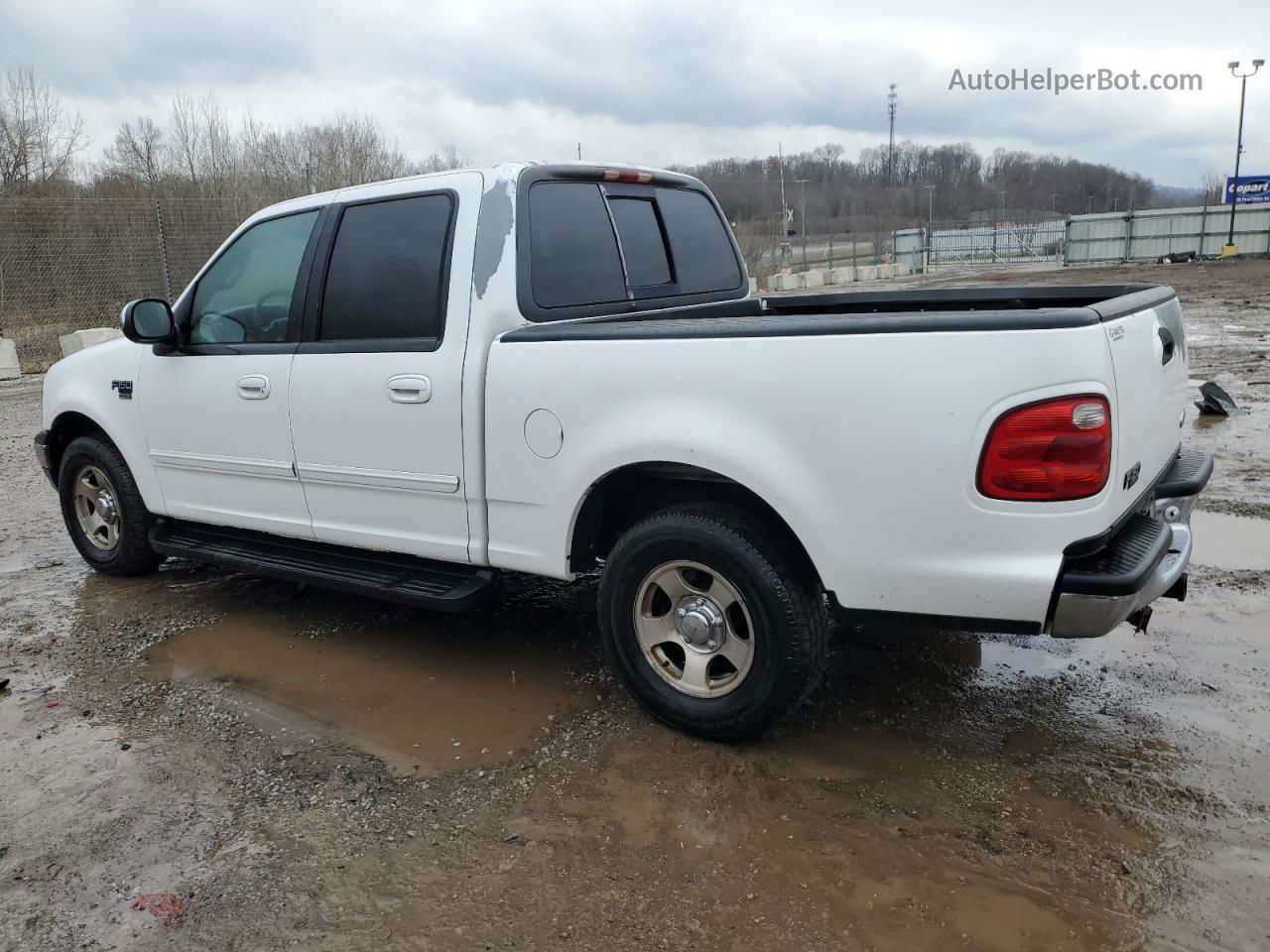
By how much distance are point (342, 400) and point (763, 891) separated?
2.56m

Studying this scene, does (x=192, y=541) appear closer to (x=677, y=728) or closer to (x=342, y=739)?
(x=342, y=739)

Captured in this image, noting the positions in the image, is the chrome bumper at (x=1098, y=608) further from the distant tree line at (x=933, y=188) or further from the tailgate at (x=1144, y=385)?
the distant tree line at (x=933, y=188)

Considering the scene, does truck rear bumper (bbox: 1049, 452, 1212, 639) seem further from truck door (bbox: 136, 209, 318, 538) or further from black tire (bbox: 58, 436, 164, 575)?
black tire (bbox: 58, 436, 164, 575)

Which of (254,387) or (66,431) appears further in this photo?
(66,431)

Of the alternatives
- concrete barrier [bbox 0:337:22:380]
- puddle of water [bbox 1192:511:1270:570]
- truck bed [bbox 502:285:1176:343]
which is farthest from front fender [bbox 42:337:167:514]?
concrete barrier [bbox 0:337:22:380]

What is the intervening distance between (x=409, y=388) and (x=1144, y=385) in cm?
259

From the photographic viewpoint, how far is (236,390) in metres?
4.55

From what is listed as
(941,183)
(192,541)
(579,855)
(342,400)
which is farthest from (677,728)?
(941,183)

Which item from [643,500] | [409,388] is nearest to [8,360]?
[409,388]

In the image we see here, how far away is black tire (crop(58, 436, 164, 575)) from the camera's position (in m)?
5.32

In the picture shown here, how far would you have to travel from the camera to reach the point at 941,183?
104000mm

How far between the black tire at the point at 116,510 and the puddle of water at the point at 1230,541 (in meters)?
5.67

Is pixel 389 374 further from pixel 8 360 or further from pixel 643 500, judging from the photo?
pixel 8 360

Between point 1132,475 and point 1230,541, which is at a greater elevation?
point 1132,475
